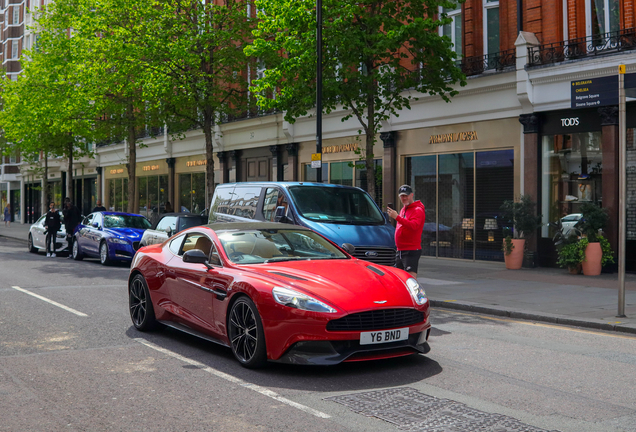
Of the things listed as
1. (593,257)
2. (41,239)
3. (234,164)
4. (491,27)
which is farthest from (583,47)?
(41,239)

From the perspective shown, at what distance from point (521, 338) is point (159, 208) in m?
30.9

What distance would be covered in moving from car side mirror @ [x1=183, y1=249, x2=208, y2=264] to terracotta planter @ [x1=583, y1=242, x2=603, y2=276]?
1138 cm

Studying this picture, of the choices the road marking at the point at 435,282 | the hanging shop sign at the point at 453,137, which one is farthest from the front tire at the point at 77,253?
the road marking at the point at 435,282

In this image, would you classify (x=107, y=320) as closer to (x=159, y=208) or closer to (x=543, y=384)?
(x=543, y=384)

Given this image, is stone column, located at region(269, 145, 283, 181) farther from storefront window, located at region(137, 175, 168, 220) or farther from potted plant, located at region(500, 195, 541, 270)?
potted plant, located at region(500, 195, 541, 270)

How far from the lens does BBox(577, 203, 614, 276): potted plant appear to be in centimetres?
1606

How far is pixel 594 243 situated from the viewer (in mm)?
16094

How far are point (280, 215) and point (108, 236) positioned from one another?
8381 millimetres

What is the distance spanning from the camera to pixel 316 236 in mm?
8281

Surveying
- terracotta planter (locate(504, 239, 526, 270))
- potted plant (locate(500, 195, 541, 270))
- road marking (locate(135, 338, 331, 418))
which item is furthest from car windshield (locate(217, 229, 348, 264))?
terracotta planter (locate(504, 239, 526, 270))

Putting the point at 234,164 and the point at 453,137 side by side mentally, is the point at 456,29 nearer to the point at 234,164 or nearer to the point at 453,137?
the point at 453,137

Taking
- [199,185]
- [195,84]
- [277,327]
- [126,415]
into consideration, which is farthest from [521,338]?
[199,185]

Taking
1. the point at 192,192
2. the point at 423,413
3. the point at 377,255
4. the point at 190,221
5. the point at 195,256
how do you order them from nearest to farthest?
the point at 423,413, the point at 195,256, the point at 377,255, the point at 190,221, the point at 192,192

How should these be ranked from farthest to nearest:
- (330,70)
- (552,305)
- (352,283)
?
(330,70) < (552,305) < (352,283)
